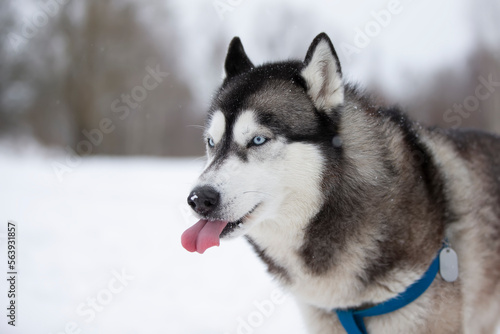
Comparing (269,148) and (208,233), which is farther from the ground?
(269,148)

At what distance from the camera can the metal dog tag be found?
7.25 feet

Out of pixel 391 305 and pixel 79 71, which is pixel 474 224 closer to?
pixel 391 305

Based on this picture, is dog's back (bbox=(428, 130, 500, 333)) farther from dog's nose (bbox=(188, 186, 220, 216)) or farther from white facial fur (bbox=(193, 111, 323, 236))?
dog's nose (bbox=(188, 186, 220, 216))

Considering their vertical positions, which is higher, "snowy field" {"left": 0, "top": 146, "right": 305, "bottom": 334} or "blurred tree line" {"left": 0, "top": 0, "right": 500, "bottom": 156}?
"snowy field" {"left": 0, "top": 146, "right": 305, "bottom": 334}

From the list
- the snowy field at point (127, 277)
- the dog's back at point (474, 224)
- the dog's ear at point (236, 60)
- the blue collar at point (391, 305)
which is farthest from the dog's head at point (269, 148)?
the snowy field at point (127, 277)

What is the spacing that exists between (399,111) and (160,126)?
25.7 meters

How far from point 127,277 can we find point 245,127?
295 centimetres

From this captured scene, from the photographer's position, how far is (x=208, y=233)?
215cm

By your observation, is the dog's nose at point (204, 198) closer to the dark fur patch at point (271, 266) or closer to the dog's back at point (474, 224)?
the dark fur patch at point (271, 266)

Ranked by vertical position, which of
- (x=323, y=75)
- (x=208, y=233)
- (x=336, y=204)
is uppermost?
(x=323, y=75)

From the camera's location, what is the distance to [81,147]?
21953mm

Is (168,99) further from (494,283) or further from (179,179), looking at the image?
(494,283)

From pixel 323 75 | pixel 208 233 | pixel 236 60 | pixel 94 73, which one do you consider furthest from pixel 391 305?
pixel 94 73

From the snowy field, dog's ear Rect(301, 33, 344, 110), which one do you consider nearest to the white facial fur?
dog's ear Rect(301, 33, 344, 110)
